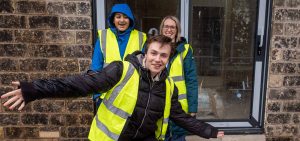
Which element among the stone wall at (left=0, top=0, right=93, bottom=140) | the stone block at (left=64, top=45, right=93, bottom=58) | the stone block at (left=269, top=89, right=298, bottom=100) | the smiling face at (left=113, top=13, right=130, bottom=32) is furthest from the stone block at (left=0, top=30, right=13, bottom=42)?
the stone block at (left=269, top=89, right=298, bottom=100)

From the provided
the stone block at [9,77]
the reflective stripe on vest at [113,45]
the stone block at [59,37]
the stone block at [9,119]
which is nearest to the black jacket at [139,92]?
the reflective stripe on vest at [113,45]

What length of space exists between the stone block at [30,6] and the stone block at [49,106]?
118 centimetres

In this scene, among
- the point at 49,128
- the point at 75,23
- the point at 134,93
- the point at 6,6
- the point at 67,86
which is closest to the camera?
the point at 67,86

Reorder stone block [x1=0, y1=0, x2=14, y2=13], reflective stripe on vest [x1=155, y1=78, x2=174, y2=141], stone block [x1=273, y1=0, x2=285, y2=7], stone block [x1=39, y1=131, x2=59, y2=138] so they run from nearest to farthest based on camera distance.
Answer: reflective stripe on vest [x1=155, y1=78, x2=174, y2=141] → stone block [x1=0, y1=0, x2=14, y2=13] → stone block [x1=273, y1=0, x2=285, y2=7] → stone block [x1=39, y1=131, x2=59, y2=138]

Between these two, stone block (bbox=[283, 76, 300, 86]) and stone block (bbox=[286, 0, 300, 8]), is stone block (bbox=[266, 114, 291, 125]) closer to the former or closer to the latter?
stone block (bbox=[283, 76, 300, 86])

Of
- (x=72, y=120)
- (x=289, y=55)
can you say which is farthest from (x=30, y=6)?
(x=289, y=55)

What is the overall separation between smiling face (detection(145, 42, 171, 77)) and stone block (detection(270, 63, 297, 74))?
2339 millimetres

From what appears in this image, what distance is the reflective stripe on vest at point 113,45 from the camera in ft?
9.55

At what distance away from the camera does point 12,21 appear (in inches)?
139

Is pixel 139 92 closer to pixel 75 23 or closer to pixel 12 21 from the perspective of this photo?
pixel 75 23

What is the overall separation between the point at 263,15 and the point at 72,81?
9.95ft

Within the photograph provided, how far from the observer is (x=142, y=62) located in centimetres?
213

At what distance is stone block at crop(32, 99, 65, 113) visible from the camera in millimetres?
3750

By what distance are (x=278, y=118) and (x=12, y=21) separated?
381cm
